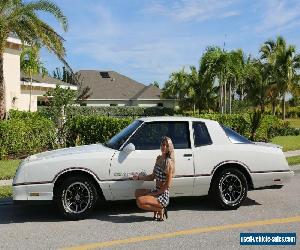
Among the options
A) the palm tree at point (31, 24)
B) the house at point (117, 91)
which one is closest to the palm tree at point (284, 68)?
the house at point (117, 91)

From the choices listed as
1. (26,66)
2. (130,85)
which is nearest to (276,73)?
(130,85)

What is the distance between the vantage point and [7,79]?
89.6 ft

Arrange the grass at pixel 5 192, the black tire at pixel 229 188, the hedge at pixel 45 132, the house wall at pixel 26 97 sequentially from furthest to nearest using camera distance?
the house wall at pixel 26 97
the hedge at pixel 45 132
the grass at pixel 5 192
the black tire at pixel 229 188

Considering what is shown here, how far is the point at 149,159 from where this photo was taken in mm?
7629

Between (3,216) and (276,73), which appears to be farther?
(276,73)

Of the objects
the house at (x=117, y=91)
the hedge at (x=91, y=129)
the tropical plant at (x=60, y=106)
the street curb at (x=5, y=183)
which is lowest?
the street curb at (x=5, y=183)

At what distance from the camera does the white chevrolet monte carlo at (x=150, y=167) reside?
7.29 m

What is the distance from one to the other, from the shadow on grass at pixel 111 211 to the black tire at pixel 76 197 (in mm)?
207

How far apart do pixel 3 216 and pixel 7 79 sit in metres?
20.9

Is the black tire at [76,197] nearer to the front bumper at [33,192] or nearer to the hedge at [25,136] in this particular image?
the front bumper at [33,192]

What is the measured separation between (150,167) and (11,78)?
2203cm

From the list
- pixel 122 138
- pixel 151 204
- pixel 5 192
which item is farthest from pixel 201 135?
pixel 5 192

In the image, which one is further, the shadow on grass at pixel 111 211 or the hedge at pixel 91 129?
the hedge at pixel 91 129

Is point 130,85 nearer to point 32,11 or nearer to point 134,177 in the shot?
point 32,11
